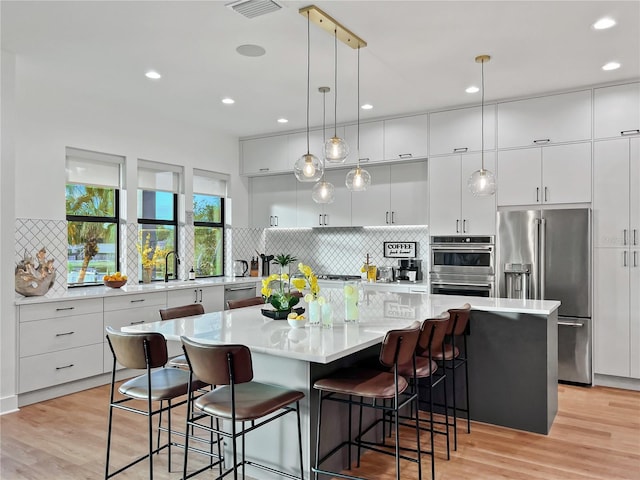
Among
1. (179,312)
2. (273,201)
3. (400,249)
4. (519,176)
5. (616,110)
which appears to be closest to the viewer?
(179,312)

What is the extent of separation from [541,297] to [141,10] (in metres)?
4.32

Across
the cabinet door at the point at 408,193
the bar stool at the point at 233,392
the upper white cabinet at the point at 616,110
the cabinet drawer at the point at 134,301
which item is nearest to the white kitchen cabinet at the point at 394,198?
the cabinet door at the point at 408,193

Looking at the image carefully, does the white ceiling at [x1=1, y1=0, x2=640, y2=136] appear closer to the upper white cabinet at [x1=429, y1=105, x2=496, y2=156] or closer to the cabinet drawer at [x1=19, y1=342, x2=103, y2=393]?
the upper white cabinet at [x1=429, y1=105, x2=496, y2=156]

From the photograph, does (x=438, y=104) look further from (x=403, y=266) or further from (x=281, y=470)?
(x=281, y=470)

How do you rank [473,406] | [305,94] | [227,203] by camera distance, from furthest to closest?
1. [227,203]
2. [305,94]
3. [473,406]

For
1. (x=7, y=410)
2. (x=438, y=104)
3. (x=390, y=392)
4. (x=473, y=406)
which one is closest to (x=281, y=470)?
(x=390, y=392)

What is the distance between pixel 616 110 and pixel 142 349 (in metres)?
4.69

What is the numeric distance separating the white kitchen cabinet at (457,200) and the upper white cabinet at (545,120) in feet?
1.02

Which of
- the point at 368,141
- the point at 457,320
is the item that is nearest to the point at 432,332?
the point at 457,320

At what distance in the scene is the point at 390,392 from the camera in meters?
2.47

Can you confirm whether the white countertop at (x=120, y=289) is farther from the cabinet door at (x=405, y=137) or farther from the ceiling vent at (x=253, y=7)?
the ceiling vent at (x=253, y=7)

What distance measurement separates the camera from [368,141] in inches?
238

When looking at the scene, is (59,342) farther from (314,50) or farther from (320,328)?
(314,50)

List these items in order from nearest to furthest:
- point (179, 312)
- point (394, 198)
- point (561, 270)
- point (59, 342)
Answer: point (179, 312)
point (59, 342)
point (561, 270)
point (394, 198)
